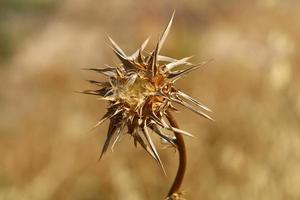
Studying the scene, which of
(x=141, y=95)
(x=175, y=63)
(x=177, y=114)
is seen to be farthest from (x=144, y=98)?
(x=177, y=114)

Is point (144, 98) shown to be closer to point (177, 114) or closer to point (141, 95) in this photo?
point (141, 95)

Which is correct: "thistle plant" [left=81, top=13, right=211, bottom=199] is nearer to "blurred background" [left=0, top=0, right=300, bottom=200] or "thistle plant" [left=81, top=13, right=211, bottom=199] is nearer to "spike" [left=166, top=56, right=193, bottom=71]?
"spike" [left=166, top=56, right=193, bottom=71]

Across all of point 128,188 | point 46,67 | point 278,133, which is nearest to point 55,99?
point 46,67

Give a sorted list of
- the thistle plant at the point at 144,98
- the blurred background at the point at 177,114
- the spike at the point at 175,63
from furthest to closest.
Result: the blurred background at the point at 177,114, the spike at the point at 175,63, the thistle plant at the point at 144,98

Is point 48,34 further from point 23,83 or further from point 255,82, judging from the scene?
point 255,82

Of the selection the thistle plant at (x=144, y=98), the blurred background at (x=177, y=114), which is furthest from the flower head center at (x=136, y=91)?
the blurred background at (x=177, y=114)

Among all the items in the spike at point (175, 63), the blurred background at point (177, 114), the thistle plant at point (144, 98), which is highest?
the blurred background at point (177, 114)

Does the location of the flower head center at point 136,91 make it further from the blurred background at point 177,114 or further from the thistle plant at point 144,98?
the blurred background at point 177,114
